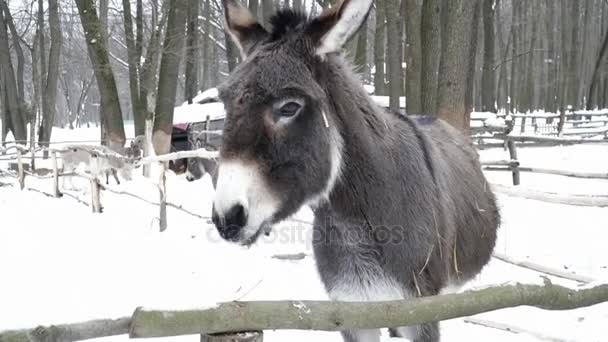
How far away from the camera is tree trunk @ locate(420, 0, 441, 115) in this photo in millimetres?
8117

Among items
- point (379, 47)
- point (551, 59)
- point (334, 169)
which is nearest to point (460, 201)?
point (334, 169)

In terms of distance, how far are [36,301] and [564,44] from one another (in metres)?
30.6

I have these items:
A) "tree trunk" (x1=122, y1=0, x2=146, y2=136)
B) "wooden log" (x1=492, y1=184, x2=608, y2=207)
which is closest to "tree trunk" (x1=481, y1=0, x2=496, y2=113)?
"tree trunk" (x1=122, y1=0, x2=146, y2=136)

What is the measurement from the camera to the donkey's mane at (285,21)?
255 centimetres

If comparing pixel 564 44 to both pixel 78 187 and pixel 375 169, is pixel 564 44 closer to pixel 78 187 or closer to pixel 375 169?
pixel 78 187

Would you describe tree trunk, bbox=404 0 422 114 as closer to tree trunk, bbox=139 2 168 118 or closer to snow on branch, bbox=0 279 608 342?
tree trunk, bbox=139 2 168 118

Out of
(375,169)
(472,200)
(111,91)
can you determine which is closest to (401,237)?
(375,169)

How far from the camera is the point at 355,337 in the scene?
2957 millimetres

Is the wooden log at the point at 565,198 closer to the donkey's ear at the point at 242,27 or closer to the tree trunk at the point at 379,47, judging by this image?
the donkey's ear at the point at 242,27

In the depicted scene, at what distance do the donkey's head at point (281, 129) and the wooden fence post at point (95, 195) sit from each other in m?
8.54

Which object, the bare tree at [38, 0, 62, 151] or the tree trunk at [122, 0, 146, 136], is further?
the bare tree at [38, 0, 62, 151]

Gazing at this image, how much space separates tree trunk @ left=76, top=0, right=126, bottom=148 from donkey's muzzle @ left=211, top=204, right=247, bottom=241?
13.4m

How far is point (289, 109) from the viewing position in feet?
7.59

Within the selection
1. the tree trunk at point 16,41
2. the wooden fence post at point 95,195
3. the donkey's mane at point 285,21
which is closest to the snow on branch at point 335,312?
the donkey's mane at point 285,21
